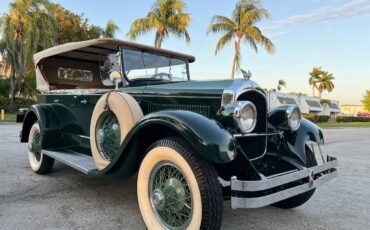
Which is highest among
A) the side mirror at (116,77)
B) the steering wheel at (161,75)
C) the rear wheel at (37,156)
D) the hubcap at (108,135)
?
the steering wheel at (161,75)

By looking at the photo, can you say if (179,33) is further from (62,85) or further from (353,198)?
(353,198)

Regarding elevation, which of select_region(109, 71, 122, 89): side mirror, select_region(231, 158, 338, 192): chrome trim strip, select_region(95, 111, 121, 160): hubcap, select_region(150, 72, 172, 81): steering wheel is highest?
select_region(150, 72, 172, 81): steering wheel

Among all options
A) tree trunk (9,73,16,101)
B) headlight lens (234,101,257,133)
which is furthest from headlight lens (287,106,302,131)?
tree trunk (9,73,16,101)

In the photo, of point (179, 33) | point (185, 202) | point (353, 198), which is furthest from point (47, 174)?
point (179, 33)

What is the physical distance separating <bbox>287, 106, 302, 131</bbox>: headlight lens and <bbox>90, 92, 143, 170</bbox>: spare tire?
153 cm

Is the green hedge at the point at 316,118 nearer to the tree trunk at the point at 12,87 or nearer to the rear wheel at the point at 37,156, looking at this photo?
the tree trunk at the point at 12,87

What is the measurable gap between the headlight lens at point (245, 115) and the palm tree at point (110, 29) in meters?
28.2

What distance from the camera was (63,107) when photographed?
4.93 meters

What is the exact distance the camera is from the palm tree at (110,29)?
29.3 metres

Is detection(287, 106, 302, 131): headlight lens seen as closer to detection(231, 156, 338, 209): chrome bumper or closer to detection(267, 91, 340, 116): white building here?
detection(231, 156, 338, 209): chrome bumper

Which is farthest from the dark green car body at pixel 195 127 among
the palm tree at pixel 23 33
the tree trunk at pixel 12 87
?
the tree trunk at pixel 12 87

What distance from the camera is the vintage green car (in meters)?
2.42

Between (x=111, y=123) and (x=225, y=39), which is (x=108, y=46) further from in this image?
(x=225, y=39)

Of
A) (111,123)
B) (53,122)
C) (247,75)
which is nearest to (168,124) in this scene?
(247,75)
